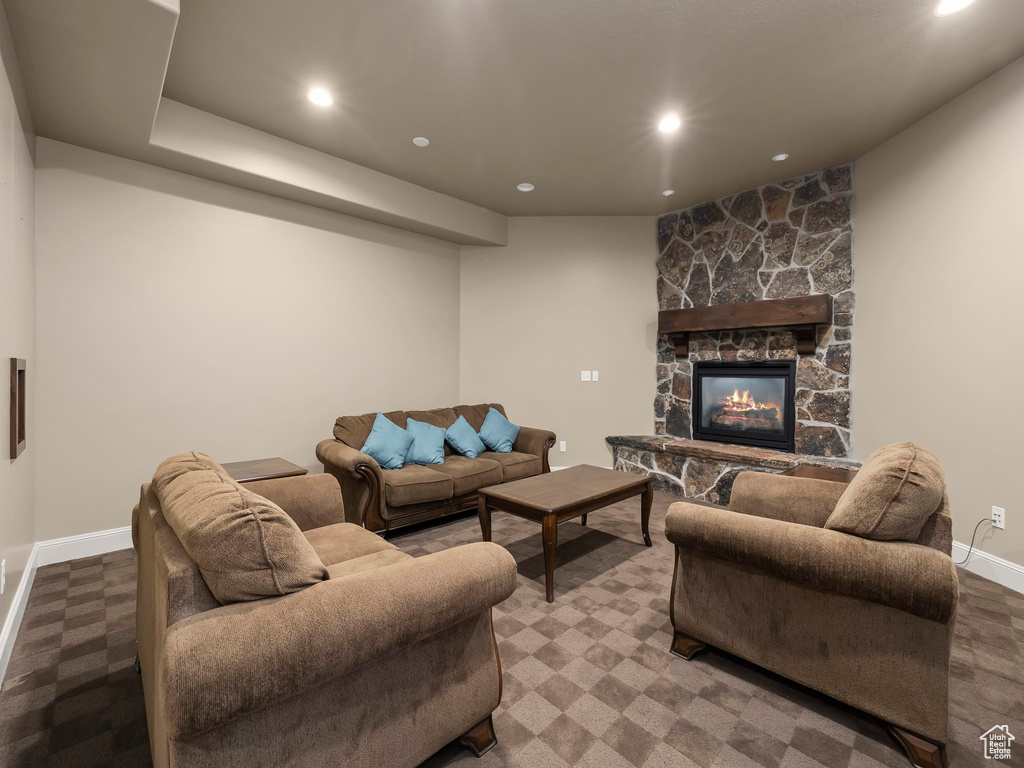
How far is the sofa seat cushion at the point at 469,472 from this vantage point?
12.3ft

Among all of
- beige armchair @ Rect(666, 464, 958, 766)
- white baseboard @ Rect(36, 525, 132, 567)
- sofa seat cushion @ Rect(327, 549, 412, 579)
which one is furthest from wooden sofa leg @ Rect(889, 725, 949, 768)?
white baseboard @ Rect(36, 525, 132, 567)

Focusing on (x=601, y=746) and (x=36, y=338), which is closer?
(x=601, y=746)

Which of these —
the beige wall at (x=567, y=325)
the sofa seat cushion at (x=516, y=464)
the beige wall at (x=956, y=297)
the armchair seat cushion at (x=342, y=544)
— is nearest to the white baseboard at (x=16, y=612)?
the armchair seat cushion at (x=342, y=544)

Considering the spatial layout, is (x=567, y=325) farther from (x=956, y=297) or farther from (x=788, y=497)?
(x=788, y=497)

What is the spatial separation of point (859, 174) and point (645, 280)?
2.03 meters

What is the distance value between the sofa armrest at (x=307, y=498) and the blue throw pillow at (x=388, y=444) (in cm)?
125

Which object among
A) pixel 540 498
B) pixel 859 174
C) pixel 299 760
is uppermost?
pixel 859 174

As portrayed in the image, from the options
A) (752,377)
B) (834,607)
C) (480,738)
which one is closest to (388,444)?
(480,738)

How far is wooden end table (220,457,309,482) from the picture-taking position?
2729 millimetres

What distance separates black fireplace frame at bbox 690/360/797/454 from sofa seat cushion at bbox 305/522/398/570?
12.2 ft

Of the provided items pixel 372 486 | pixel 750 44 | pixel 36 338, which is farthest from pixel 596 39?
pixel 36 338

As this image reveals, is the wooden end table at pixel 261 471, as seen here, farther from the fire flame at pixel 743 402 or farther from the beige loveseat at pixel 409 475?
the fire flame at pixel 743 402

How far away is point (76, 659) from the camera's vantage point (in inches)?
78.5

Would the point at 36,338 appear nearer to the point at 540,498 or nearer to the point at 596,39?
the point at 540,498
